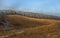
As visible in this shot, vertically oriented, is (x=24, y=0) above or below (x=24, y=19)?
above

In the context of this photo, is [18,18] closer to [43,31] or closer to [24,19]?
[24,19]

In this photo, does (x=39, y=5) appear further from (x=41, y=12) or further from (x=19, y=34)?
(x=19, y=34)

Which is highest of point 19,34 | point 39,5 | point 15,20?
point 39,5

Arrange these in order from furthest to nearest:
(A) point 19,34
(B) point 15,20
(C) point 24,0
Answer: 1. (C) point 24,0
2. (B) point 15,20
3. (A) point 19,34

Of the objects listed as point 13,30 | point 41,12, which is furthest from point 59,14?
point 13,30

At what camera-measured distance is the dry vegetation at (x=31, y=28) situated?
2.36 meters

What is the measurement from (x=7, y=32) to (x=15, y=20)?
263 mm

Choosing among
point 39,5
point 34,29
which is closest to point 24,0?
point 39,5

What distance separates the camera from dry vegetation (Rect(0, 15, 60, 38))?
2359 millimetres

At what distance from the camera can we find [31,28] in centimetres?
247

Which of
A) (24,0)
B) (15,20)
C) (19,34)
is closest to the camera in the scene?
(19,34)

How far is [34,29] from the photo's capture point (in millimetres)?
2453

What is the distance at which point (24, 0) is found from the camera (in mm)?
2701

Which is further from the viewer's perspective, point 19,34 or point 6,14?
point 6,14
